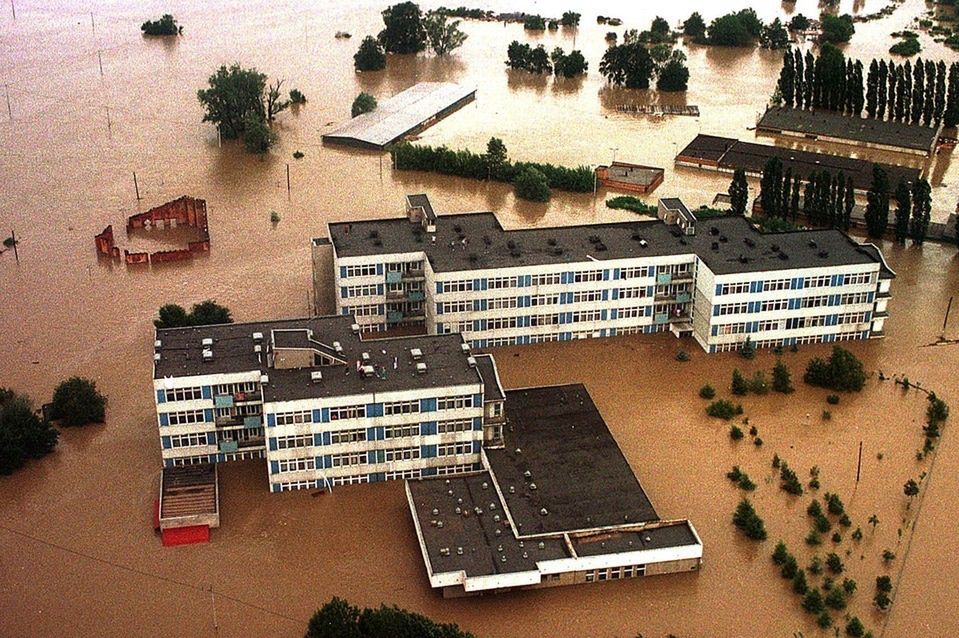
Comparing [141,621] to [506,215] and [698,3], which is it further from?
[698,3]

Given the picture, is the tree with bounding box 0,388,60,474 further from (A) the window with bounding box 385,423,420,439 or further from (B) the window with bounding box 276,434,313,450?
(A) the window with bounding box 385,423,420,439

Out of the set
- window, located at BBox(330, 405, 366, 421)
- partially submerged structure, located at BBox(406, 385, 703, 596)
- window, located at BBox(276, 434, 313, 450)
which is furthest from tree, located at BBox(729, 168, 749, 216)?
window, located at BBox(276, 434, 313, 450)

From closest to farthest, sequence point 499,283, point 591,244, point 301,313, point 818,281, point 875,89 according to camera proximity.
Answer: point 499,283 → point 818,281 → point 591,244 → point 301,313 → point 875,89

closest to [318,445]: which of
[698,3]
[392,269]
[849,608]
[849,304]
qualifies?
[392,269]

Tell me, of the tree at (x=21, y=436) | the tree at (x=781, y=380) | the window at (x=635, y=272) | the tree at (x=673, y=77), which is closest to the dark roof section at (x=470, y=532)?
the tree at (x=21, y=436)

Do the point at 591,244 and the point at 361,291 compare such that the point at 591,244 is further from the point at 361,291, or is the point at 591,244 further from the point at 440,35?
the point at 440,35

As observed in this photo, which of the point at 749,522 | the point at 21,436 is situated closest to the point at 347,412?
the point at 21,436

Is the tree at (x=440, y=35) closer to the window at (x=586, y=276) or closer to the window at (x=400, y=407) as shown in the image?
the window at (x=586, y=276)
